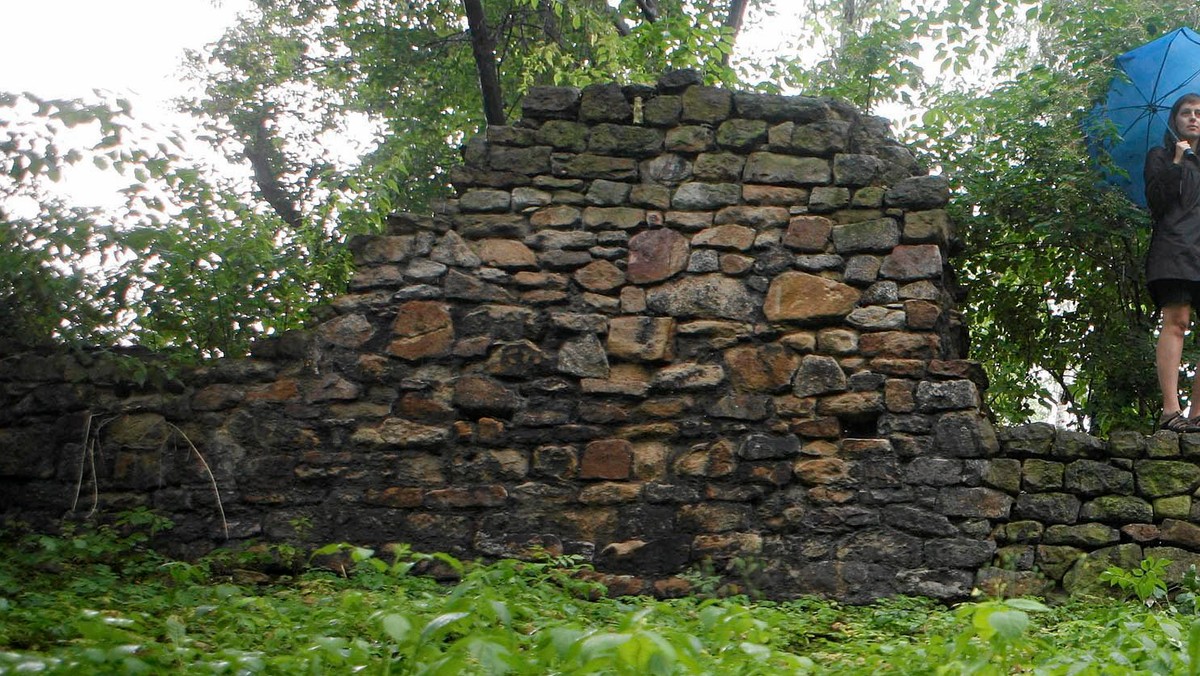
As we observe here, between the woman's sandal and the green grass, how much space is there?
78cm

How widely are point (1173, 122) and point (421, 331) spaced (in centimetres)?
350

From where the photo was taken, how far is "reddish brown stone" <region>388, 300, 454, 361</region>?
16.2 feet

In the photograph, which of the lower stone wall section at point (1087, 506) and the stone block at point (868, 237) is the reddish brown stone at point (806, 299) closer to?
the stone block at point (868, 237)

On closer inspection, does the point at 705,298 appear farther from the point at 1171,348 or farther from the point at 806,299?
the point at 1171,348

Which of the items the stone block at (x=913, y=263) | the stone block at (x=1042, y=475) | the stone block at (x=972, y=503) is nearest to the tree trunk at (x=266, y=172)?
the stone block at (x=913, y=263)

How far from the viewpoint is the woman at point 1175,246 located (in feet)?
15.8

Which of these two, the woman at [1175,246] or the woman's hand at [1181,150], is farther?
the woman's hand at [1181,150]

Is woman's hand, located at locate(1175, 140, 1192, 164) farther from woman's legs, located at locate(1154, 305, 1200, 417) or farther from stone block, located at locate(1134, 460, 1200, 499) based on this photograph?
stone block, located at locate(1134, 460, 1200, 499)

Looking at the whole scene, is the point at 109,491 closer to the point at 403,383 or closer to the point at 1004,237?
the point at 403,383

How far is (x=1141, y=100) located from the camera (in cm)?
532

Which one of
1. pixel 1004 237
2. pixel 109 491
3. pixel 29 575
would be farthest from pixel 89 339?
pixel 1004 237

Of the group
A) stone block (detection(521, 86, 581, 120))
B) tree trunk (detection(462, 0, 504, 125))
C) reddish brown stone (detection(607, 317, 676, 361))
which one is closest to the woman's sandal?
reddish brown stone (detection(607, 317, 676, 361))

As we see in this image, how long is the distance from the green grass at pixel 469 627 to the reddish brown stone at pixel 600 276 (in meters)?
1.22

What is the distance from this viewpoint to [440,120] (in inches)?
392
